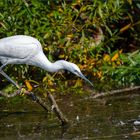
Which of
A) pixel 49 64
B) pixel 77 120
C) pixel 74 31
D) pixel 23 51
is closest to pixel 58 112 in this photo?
pixel 77 120

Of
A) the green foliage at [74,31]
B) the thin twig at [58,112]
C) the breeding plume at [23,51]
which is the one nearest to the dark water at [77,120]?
the thin twig at [58,112]

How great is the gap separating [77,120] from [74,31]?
2.71 metres

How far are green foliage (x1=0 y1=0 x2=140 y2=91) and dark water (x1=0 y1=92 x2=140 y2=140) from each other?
856mm

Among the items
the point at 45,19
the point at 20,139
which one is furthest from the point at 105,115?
the point at 45,19

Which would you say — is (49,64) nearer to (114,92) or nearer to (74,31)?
(114,92)

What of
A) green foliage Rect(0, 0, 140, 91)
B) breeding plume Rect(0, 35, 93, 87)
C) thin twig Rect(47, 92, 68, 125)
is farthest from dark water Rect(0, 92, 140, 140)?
green foliage Rect(0, 0, 140, 91)

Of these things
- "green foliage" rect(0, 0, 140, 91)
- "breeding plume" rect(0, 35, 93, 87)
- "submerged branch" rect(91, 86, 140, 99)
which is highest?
"green foliage" rect(0, 0, 140, 91)

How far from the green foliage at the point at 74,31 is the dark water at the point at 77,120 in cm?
86

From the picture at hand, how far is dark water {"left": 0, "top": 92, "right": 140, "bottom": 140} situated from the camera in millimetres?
7918

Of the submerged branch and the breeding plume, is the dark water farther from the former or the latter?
the breeding plume

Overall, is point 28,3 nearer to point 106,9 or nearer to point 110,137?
point 106,9

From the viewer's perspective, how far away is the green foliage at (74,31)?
10.5 m

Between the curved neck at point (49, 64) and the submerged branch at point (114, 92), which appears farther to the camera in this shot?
the submerged branch at point (114, 92)

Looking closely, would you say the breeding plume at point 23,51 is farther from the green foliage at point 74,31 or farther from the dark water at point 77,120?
the green foliage at point 74,31
